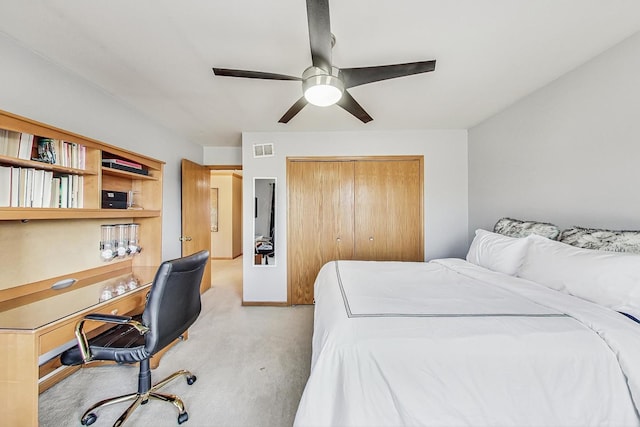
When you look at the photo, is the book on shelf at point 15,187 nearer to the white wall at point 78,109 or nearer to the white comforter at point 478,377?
the white wall at point 78,109

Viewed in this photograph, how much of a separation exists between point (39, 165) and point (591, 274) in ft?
10.9

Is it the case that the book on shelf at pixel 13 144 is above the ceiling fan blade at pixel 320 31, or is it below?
below

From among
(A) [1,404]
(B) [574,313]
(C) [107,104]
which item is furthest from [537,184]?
(C) [107,104]

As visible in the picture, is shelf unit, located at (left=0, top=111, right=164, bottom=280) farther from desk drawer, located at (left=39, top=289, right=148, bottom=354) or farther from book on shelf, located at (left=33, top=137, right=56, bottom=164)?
desk drawer, located at (left=39, top=289, right=148, bottom=354)

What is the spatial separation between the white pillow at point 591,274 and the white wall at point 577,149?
0.54 m

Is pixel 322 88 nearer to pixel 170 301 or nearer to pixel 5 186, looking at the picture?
pixel 170 301

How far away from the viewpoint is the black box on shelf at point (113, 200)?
2018 millimetres

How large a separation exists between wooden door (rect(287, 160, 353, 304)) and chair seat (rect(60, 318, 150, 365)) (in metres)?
2.03

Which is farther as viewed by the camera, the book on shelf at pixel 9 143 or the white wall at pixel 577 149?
the white wall at pixel 577 149

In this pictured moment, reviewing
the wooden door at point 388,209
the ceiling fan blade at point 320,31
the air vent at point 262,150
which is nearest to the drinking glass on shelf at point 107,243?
the air vent at point 262,150

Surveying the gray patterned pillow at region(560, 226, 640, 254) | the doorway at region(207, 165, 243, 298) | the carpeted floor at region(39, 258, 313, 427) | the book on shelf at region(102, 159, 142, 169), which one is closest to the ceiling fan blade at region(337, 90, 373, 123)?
the gray patterned pillow at region(560, 226, 640, 254)

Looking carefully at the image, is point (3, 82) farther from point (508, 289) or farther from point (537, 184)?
point (537, 184)

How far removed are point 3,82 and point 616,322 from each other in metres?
3.67

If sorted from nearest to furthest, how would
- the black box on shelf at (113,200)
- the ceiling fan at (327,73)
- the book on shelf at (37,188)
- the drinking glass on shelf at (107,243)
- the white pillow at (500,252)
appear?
the ceiling fan at (327,73) < the book on shelf at (37,188) < the white pillow at (500,252) < the black box on shelf at (113,200) < the drinking glass on shelf at (107,243)
